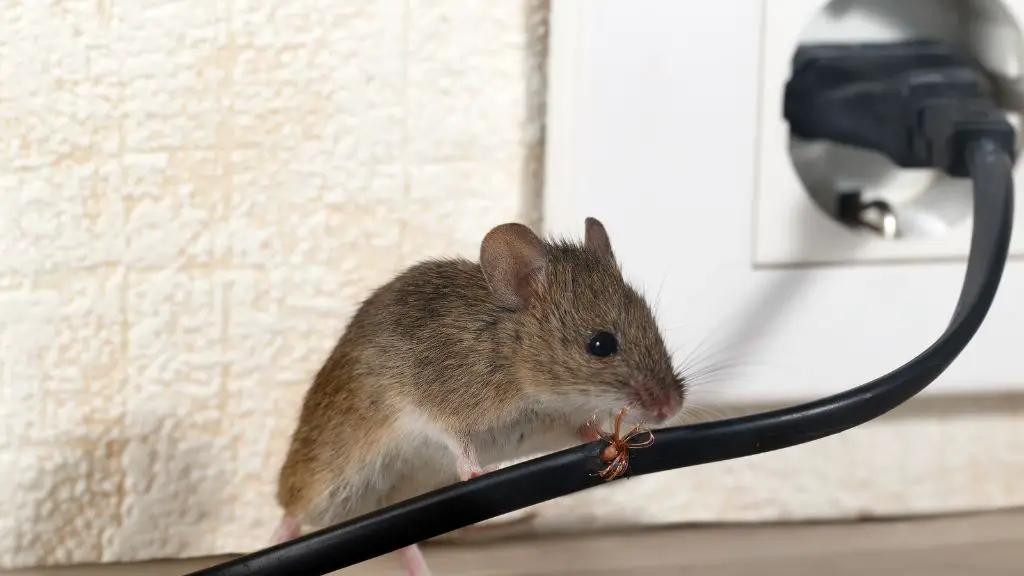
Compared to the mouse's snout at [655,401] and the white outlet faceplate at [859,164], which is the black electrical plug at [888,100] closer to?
the white outlet faceplate at [859,164]

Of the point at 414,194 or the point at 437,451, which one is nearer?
the point at 437,451

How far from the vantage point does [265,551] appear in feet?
0.92

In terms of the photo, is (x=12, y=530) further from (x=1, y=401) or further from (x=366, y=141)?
(x=366, y=141)

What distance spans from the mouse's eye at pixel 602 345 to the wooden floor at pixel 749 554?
0.18 meters

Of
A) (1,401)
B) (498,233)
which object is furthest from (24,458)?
(498,233)

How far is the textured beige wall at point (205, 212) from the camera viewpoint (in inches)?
17.8

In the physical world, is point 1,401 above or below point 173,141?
below

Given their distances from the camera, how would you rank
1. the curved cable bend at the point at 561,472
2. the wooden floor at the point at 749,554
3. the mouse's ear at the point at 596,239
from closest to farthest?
the curved cable bend at the point at 561,472 → the mouse's ear at the point at 596,239 → the wooden floor at the point at 749,554

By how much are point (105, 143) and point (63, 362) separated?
4.2 inches

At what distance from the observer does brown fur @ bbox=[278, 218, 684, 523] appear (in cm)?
36

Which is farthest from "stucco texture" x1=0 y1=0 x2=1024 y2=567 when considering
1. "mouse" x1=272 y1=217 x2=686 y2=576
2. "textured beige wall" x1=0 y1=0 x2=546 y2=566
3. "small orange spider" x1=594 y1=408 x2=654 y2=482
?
"small orange spider" x1=594 y1=408 x2=654 y2=482

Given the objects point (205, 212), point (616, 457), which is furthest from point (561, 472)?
point (205, 212)

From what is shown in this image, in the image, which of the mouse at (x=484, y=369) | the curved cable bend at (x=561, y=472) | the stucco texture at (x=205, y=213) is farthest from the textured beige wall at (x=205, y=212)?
the curved cable bend at (x=561, y=472)

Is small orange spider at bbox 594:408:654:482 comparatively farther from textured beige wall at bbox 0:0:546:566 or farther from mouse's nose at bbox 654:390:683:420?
textured beige wall at bbox 0:0:546:566
